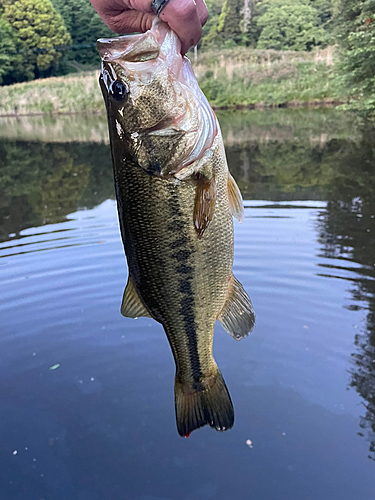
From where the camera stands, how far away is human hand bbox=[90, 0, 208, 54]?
1.58 metres

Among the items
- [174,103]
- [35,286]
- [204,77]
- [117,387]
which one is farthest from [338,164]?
[204,77]

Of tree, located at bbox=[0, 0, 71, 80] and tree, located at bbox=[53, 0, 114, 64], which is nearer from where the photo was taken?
tree, located at bbox=[0, 0, 71, 80]

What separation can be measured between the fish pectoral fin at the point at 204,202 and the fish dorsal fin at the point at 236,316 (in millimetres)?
452

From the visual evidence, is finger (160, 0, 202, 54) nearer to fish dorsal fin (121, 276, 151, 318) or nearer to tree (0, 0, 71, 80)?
fish dorsal fin (121, 276, 151, 318)

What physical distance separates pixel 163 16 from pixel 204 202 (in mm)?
Result: 733

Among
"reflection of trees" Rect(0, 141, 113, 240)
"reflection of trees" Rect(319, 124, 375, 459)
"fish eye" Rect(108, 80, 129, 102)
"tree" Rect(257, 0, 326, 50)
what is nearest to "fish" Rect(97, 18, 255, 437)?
"fish eye" Rect(108, 80, 129, 102)

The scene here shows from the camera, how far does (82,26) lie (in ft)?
187

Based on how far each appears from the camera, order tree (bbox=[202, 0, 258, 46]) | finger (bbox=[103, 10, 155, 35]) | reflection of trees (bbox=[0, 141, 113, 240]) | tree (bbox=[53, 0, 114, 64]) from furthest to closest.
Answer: tree (bbox=[202, 0, 258, 46]), tree (bbox=[53, 0, 114, 64]), reflection of trees (bbox=[0, 141, 113, 240]), finger (bbox=[103, 10, 155, 35])

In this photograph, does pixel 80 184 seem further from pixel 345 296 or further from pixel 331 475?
pixel 331 475

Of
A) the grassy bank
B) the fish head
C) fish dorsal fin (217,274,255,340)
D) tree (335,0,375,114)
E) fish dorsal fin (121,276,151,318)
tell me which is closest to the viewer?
the fish head

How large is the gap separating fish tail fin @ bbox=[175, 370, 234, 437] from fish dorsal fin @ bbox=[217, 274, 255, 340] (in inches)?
11.9

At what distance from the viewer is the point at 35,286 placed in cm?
619

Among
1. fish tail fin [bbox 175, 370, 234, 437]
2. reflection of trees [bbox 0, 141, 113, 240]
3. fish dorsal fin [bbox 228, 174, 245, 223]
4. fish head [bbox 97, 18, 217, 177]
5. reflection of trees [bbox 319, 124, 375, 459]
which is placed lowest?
reflection of trees [bbox 0, 141, 113, 240]

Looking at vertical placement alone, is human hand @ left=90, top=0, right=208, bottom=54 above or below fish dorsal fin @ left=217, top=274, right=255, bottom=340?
above
